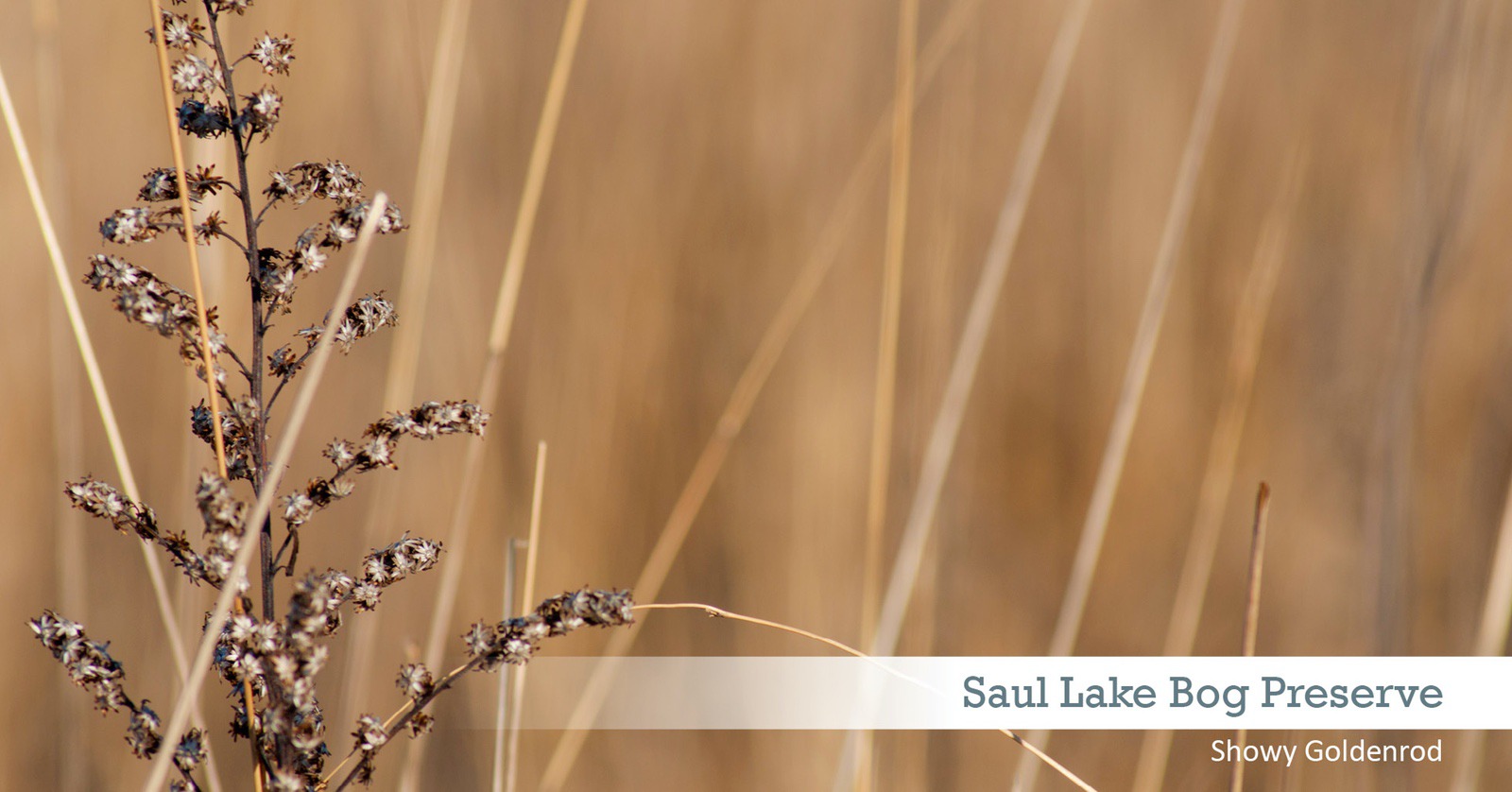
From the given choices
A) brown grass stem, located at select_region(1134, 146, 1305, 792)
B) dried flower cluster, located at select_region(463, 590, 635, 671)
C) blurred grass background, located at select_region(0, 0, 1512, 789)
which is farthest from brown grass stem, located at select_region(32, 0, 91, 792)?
brown grass stem, located at select_region(1134, 146, 1305, 792)

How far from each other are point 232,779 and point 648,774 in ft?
1.43

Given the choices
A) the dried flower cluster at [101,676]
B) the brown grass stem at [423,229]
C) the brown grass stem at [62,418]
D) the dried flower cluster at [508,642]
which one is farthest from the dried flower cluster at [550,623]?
the brown grass stem at [62,418]

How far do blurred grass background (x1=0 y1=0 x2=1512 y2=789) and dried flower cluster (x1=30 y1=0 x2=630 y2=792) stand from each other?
23.1 inches

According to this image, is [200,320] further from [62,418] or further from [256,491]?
[62,418]

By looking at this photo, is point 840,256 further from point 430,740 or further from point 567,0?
point 430,740

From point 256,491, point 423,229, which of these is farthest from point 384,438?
point 423,229

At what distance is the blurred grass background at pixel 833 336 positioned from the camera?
3.51 ft

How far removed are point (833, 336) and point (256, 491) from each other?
1.05 metres

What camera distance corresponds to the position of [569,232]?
145cm

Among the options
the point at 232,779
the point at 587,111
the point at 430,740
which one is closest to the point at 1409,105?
the point at 587,111

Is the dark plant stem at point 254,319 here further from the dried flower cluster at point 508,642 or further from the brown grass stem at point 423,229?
the brown grass stem at point 423,229

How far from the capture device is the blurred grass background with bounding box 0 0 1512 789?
1069 millimetres

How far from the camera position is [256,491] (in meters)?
0.37

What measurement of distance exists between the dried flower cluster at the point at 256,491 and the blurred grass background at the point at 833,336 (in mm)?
586
